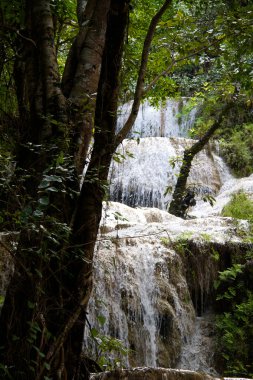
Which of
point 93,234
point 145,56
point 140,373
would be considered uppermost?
point 145,56

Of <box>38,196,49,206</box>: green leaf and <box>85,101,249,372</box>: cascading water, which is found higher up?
<box>38,196,49,206</box>: green leaf

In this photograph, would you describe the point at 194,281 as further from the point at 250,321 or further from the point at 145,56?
the point at 145,56

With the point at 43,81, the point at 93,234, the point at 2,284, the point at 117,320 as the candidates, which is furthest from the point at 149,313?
the point at 43,81

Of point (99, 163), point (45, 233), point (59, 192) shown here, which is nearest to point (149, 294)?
point (99, 163)

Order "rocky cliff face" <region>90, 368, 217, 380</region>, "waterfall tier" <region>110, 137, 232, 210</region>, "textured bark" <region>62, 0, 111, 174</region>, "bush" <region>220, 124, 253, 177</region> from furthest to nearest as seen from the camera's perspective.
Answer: "bush" <region>220, 124, 253, 177</region>, "waterfall tier" <region>110, 137, 232, 210</region>, "rocky cliff face" <region>90, 368, 217, 380</region>, "textured bark" <region>62, 0, 111, 174</region>

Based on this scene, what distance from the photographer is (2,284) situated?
197 inches

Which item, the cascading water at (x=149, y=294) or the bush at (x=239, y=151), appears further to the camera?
the bush at (x=239, y=151)

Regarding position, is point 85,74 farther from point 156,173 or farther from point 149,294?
point 156,173

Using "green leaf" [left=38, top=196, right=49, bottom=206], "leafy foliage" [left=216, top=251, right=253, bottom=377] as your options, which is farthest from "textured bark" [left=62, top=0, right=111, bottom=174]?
"leafy foliage" [left=216, top=251, right=253, bottom=377]

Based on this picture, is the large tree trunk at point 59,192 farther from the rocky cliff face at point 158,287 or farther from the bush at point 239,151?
the bush at point 239,151

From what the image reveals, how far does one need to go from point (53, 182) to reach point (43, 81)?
73 centimetres

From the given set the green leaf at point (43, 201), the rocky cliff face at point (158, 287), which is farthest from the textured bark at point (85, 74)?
the rocky cliff face at point (158, 287)

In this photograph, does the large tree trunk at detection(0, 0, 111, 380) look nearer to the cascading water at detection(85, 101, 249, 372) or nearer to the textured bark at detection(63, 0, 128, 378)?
the textured bark at detection(63, 0, 128, 378)

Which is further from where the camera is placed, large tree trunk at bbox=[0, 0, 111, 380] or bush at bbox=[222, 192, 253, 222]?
bush at bbox=[222, 192, 253, 222]
